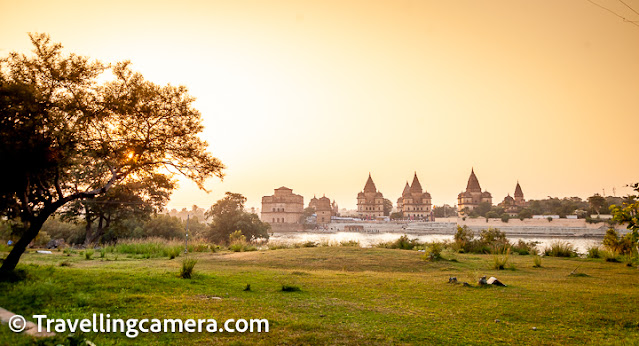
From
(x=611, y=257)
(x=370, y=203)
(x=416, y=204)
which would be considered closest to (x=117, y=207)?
(x=611, y=257)

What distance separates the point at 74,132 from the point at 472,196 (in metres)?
123

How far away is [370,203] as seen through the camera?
133750 mm

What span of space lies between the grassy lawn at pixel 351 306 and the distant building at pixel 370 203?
406ft

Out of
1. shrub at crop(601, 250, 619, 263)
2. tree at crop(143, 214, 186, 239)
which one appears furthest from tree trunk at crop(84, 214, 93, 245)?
shrub at crop(601, 250, 619, 263)

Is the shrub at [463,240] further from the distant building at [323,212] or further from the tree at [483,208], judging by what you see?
the distant building at [323,212]

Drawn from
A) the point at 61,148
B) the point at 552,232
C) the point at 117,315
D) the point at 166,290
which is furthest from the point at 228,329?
the point at 552,232

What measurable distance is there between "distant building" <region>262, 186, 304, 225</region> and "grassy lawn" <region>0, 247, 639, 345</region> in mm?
102227

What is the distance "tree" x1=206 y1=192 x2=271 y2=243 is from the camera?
37062 millimetres

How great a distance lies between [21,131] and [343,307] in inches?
267

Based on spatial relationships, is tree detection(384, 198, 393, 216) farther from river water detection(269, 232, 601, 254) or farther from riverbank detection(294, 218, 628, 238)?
river water detection(269, 232, 601, 254)

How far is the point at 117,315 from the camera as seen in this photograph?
462 cm

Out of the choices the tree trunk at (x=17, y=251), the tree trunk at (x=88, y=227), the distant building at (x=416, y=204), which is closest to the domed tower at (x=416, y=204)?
the distant building at (x=416, y=204)

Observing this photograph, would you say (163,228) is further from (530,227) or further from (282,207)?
(282,207)

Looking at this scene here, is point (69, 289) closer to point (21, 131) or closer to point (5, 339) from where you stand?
point (5, 339)
